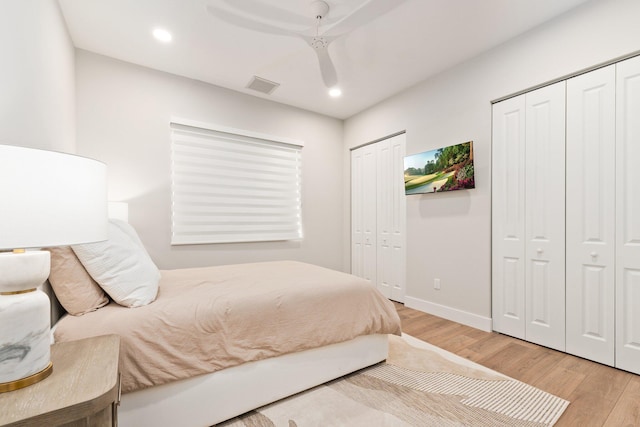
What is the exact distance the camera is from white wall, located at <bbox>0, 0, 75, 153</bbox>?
1289mm

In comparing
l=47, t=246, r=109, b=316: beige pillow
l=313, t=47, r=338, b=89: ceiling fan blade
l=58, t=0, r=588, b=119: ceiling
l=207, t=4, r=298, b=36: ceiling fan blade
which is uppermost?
l=58, t=0, r=588, b=119: ceiling

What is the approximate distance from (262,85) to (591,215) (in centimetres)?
339

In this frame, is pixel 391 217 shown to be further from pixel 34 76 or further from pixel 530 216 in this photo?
pixel 34 76

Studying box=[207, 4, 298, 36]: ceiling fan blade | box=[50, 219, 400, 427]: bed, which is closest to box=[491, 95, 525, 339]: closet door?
box=[50, 219, 400, 427]: bed

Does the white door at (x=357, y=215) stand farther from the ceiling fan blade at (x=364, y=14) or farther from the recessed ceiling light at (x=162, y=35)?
the recessed ceiling light at (x=162, y=35)

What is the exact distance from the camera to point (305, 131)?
4.16 m

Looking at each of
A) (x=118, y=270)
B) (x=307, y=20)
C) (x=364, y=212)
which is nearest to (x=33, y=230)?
(x=118, y=270)

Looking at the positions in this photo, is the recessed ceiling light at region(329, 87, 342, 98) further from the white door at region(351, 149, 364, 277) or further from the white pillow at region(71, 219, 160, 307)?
the white pillow at region(71, 219, 160, 307)

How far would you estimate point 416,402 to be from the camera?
1.70 meters

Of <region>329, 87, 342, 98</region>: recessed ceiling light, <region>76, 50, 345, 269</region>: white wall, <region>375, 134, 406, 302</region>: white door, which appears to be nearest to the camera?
<region>76, 50, 345, 269</region>: white wall

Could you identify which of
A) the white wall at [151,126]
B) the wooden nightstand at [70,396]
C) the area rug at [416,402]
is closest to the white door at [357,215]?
the white wall at [151,126]

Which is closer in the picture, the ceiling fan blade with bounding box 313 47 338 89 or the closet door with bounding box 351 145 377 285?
the ceiling fan blade with bounding box 313 47 338 89

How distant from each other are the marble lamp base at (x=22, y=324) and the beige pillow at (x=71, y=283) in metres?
0.57

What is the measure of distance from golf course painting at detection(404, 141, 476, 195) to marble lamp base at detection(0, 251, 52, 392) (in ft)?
10.3
